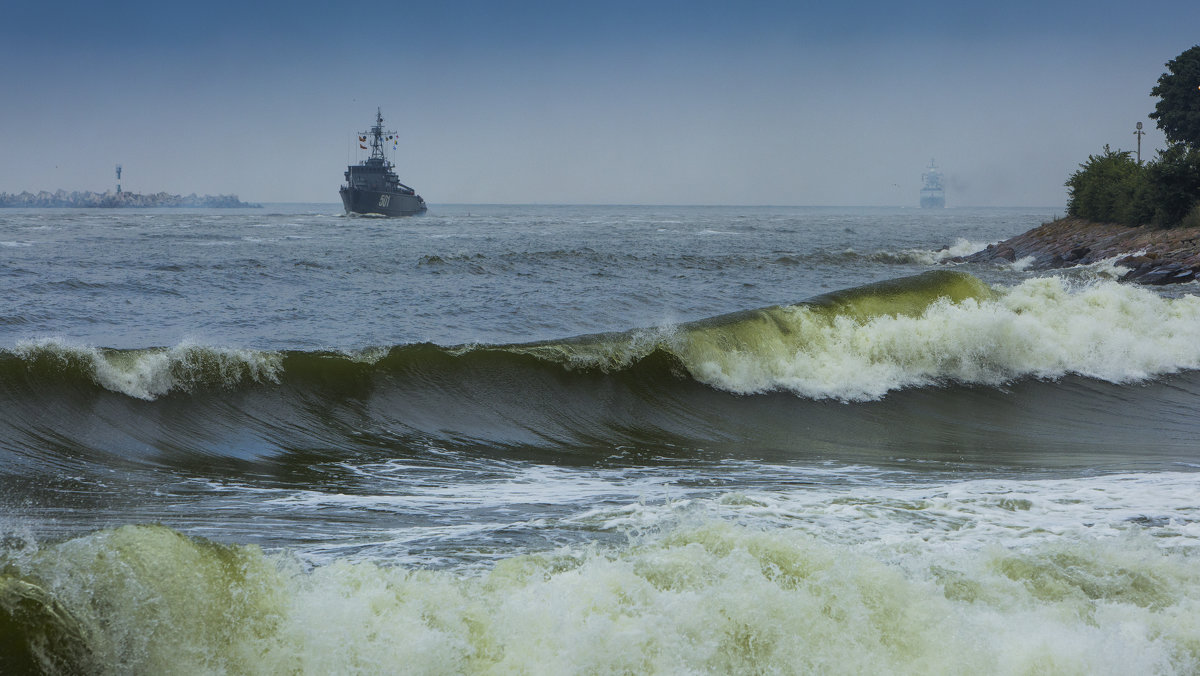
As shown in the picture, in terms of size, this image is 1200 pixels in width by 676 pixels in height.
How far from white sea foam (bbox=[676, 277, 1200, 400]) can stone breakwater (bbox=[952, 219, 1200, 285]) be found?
9227 mm

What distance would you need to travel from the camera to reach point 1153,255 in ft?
83.7

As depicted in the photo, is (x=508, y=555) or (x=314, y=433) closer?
(x=508, y=555)

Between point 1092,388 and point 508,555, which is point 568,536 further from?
point 1092,388

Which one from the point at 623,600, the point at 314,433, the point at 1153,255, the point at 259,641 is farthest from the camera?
the point at 1153,255

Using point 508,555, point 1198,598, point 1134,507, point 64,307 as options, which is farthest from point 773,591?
point 64,307

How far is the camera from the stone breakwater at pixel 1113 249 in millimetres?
23797

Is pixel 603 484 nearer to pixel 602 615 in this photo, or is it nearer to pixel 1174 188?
pixel 602 615

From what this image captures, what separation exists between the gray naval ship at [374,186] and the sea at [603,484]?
67.6 metres

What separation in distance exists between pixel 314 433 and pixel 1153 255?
2473 centimetres

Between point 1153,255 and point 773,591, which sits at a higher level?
point 1153,255

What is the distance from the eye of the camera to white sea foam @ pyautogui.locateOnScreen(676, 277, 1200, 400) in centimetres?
1270

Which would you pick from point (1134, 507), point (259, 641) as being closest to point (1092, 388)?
point (1134, 507)

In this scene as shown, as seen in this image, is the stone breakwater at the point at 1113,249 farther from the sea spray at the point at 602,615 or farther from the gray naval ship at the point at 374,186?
the gray naval ship at the point at 374,186

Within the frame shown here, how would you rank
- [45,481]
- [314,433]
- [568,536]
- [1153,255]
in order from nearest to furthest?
[568,536]
[45,481]
[314,433]
[1153,255]
